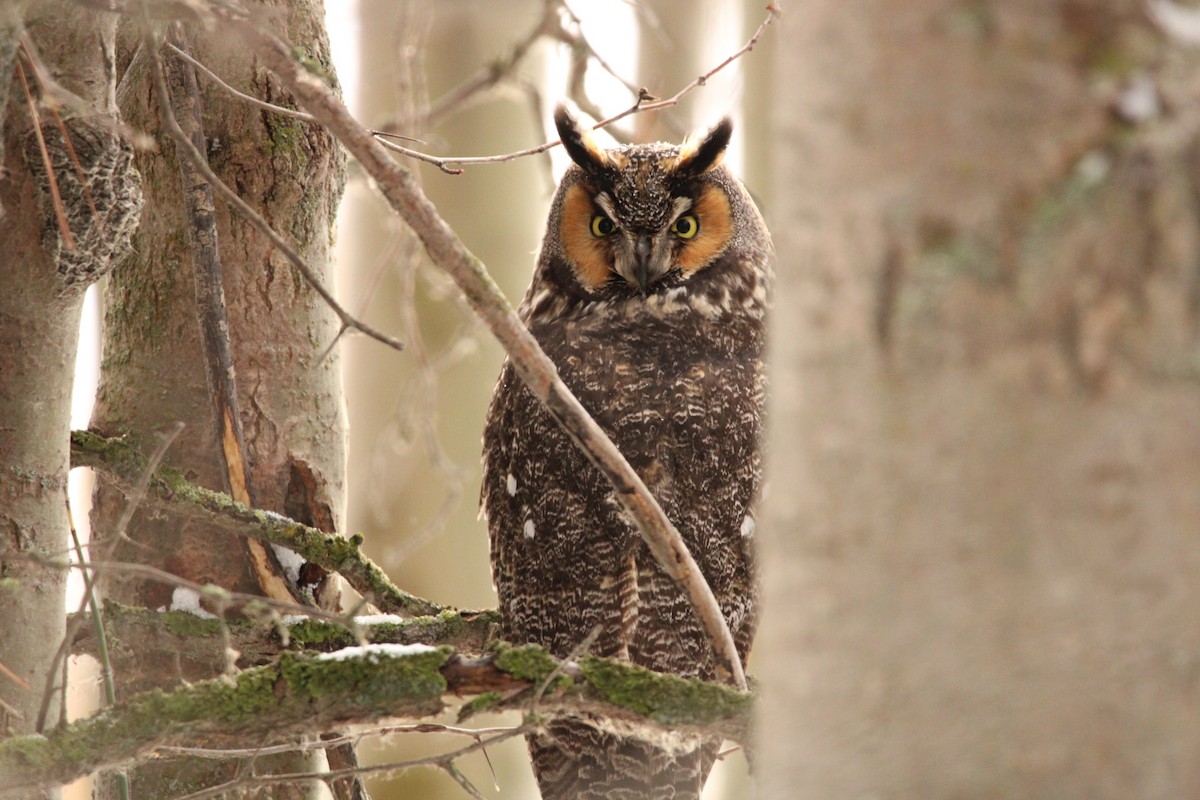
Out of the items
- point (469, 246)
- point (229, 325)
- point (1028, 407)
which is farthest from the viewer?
point (469, 246)

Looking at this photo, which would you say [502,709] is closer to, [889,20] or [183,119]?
[889,20]

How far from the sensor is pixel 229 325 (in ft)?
6.86

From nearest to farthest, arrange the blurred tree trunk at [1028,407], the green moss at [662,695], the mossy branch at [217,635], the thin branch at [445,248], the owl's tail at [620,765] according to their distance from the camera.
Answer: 1. the blurred tree trunk at [1028,407]
2. the thin branch at [445,248]
3. the green moss at [662,695]
4. the mossy branch at [217,635]
5. the owl's tail at [620,765]

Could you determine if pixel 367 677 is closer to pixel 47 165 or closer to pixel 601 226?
pixel 47 165

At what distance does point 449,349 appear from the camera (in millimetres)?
3703

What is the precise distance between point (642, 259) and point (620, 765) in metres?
0.98

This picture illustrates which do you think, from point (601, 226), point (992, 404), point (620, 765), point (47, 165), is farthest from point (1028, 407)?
point (601, 226)

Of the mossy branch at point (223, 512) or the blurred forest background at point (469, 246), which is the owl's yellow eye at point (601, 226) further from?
the blurred forest background at point (469, 246)

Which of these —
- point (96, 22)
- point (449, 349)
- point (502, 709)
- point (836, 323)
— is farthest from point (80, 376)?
point (836, 323)

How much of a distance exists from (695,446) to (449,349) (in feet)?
5.35

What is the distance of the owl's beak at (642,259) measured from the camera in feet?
8.13

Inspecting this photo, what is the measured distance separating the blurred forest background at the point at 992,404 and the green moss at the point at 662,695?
24.7 inches

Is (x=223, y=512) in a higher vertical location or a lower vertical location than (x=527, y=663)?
higher

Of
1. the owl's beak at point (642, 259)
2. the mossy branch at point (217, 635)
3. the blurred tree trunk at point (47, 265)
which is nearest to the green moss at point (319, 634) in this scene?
the mossy branch at point (217, 635)
